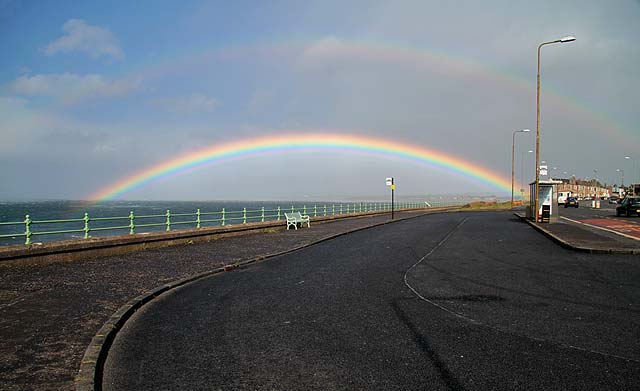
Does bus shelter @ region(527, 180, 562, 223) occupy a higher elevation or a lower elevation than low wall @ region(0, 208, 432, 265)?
higher

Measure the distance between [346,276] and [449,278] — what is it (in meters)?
2.27

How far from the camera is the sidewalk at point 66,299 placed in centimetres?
518

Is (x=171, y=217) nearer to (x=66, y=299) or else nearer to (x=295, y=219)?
(x=295, y=219)

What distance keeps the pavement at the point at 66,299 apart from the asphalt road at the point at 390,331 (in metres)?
0.55

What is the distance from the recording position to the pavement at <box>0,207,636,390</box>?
5.18 meters

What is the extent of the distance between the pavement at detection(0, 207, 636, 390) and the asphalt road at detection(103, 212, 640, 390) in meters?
0.55

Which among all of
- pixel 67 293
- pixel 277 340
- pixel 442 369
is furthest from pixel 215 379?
pixel 67 293

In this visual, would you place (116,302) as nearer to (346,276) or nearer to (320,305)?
(320,305)

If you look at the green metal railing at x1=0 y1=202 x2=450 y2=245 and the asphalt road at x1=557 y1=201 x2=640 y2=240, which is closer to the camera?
the green metal railing at x1=0 y1=202 x2=450 y2=245

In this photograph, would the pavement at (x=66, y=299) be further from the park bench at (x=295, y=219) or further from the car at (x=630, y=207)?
the car at (x=630, y=207)

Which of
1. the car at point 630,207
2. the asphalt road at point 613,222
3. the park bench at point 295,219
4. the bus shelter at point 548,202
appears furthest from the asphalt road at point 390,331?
the car at point 630,207

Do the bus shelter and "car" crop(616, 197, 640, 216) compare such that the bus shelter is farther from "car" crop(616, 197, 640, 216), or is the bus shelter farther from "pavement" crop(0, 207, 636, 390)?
"pavement" crop(0, 207, 636, 390)

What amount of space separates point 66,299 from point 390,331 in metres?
5.62

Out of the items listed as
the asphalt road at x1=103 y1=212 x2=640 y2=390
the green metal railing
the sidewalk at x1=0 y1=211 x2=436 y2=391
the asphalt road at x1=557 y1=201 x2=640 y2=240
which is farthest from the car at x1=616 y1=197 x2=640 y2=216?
the sidewalk at x1=0 y1=211 x2=436 y2=391
